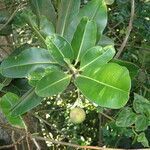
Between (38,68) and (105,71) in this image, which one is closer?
(105,71)

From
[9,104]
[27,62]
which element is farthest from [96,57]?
[9,104]

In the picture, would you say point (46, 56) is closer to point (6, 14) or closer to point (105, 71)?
point (105, 71)

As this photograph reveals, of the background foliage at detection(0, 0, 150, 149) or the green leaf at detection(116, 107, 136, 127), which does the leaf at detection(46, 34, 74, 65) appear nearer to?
the background foliage at detection(0, 0, 150, 149)

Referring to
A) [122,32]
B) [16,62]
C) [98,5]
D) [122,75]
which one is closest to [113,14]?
[122,32]

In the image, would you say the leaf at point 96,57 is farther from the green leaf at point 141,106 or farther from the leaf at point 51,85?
the green leaf at point 141,106

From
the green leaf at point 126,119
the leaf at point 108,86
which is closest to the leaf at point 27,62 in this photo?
the leaf at point 108,86

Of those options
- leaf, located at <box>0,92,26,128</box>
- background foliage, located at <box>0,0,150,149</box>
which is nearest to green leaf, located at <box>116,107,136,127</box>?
background foliage, located at <box>0,0,150,149</box>
